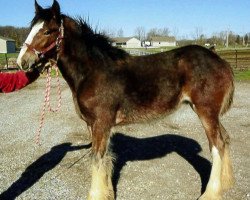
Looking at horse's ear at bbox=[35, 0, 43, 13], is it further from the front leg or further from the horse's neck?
the front leg

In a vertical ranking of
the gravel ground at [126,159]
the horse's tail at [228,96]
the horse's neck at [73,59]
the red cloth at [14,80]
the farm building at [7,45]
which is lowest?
the gravel ground at [126,159]

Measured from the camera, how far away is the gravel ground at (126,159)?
211 inches

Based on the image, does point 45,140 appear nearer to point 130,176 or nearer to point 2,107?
point 130,176

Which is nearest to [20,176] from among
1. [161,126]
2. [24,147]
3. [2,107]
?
[24,147]

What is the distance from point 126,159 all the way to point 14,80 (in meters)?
3.12

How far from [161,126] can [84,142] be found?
2.42 meters

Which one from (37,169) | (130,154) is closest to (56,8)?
(37,169)

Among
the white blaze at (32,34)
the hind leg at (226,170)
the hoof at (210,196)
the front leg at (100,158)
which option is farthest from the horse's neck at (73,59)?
the hoof at (210,196)

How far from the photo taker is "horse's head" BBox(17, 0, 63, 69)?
445cm

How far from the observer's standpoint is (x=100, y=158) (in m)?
4.75

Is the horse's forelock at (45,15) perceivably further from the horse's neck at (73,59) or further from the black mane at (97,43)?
the black mane at (97,43)

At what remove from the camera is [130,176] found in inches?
232

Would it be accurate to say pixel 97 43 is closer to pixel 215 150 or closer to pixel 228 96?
pixel 228 96

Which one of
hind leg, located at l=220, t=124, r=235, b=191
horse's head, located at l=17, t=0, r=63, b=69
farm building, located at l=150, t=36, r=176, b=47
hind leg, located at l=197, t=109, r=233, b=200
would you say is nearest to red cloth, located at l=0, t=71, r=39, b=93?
horse's head, located at l=17, t=0, r=63, b=69
